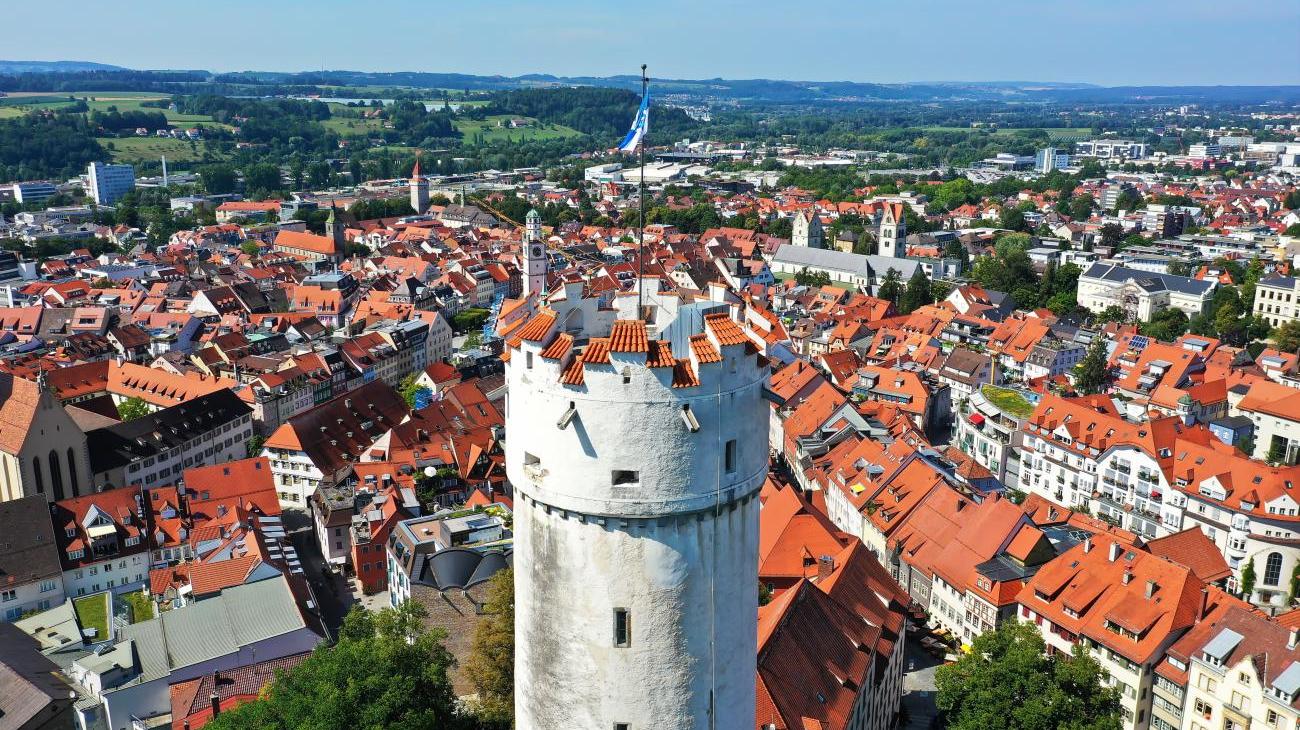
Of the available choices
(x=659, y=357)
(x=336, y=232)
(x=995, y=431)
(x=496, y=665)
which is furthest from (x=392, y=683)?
(x=336, y=232)

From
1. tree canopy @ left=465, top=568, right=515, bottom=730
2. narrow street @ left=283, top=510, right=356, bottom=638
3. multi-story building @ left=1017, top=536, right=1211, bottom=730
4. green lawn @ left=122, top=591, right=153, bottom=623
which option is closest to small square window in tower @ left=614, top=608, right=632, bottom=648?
tree canopy @ left=465, top=568, right=515, bottom=730

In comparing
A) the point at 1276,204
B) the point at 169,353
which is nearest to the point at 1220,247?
the point at 1276,204

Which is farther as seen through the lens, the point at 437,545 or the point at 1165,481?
the point at 1165,481

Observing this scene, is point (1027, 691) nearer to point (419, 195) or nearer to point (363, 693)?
point (363, 693)

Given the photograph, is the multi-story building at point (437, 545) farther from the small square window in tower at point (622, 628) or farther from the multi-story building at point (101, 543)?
the small square window in tower at point (622, 628)

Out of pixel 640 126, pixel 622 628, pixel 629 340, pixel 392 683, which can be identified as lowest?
pixel 392 683

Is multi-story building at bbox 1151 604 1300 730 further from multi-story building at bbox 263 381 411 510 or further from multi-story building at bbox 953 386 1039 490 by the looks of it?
multi-story building at bbox 263 381 411 510
